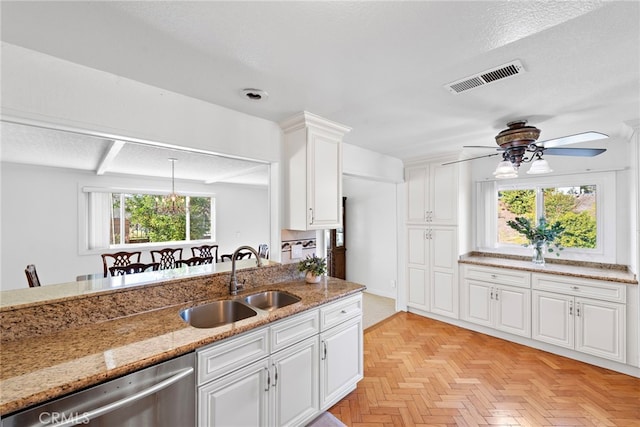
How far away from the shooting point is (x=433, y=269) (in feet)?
12.7

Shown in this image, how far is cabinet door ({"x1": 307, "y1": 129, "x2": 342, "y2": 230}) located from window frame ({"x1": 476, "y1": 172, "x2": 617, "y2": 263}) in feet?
8.29

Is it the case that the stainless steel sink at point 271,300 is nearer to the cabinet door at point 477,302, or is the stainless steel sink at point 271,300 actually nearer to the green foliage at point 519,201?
the cabinet door at point 477,302

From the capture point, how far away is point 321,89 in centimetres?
184

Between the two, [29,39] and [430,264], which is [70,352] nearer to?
[29,39]

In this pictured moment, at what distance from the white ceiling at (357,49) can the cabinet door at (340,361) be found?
1.80 m

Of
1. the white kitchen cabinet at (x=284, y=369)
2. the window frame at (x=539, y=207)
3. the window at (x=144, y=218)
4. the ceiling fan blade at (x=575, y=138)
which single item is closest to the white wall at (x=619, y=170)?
the window frame at (x=539, y=207)

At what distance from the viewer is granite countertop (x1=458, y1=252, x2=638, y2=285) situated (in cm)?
262

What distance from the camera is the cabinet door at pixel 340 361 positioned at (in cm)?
198

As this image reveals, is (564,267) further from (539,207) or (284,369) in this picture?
(284,369)

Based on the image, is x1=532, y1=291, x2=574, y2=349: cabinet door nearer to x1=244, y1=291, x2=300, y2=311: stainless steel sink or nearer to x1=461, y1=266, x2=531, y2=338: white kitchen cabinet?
x1=461, y1=266, x2=531, y2=338: white kitchen cabinet

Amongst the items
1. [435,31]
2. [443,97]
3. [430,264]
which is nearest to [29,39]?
[435,31]

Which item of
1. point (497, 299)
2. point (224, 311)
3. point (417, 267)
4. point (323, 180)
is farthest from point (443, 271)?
point (224, 311)

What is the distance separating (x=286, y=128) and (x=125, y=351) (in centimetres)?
198

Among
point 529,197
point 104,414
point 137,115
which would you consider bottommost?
point 104,414
